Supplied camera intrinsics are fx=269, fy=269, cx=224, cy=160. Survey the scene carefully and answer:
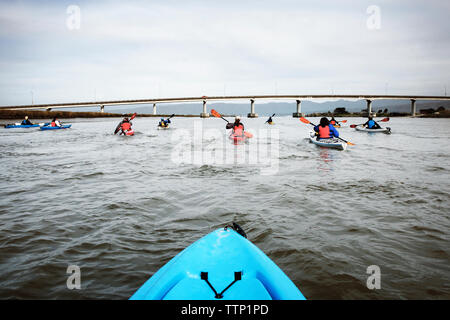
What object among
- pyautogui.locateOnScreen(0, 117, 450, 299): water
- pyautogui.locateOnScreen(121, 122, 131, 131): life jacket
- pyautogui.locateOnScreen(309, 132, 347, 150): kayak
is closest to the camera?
pyautogui.locateOnScreen(0, 117, 450, 299): water

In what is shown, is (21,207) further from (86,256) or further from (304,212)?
(304,212)

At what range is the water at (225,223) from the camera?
329cm

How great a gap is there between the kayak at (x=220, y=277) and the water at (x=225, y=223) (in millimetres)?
823

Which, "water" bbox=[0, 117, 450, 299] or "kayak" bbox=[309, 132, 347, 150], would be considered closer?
"water" bbox=[0, 117, 450, 299]

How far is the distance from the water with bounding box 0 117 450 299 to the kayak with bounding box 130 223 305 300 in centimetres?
82

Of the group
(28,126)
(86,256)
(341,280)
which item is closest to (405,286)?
(341,280)

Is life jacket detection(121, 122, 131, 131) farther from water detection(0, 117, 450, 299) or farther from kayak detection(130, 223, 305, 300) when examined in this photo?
kayak detection(130, 223, 305, 300)

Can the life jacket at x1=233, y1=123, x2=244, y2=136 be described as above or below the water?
above

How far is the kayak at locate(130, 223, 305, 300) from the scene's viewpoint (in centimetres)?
235

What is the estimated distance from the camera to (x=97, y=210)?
5.52 m

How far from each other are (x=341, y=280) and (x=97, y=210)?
4632 mm

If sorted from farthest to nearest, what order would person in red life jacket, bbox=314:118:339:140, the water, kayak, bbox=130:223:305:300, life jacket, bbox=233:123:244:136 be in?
life jacket, bbox=233:123:244:136
person in red life jacket, bbox=314:118:339:140
the water
kayak, bbox=130:223:305:300

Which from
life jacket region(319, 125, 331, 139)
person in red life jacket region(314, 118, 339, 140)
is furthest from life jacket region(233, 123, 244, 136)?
life jacket region(319, 125, 331, 139)
